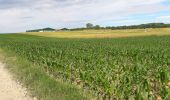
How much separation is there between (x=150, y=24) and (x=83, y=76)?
13225 cm

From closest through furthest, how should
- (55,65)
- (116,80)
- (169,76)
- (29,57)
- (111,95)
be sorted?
(111,95), (116,80), (169,76), (55,65), (29,57)

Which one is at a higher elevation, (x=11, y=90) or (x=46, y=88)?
(x=46, y=88)

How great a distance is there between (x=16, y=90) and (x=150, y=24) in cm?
13337

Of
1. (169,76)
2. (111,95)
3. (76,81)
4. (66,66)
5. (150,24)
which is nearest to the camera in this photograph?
(111,95)

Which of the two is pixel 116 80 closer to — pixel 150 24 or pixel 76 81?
pixel 76 81

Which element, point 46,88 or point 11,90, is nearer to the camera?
point 46,88

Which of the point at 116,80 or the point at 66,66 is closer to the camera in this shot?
the point at 116,80

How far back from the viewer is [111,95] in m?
11.0

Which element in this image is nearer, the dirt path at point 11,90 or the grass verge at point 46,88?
the grass verge at point 46,88

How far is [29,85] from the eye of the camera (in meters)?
13.4

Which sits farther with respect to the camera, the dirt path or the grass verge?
the dirt path

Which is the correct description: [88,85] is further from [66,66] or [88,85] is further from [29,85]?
[66,66]

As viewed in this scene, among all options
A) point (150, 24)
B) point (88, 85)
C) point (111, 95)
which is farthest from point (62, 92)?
point (150, 24)

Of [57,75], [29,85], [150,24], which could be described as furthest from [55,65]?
[150,24]
